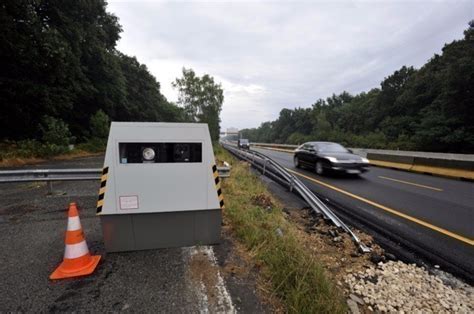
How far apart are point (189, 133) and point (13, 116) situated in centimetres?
1798

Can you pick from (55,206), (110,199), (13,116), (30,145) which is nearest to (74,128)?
(13,116)

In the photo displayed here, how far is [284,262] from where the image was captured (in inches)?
108

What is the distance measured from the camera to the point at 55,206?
504 cm

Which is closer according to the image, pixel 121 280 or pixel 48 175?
pixel 121 280

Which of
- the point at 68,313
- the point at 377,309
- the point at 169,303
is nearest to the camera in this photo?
the point at 68,313

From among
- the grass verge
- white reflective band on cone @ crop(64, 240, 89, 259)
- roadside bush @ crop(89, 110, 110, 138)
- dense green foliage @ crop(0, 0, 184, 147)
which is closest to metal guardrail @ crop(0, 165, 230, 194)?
white reflective band on cone @ crop(64, 240, 89, 259)

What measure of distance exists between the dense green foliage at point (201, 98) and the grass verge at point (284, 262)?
94.0 ft

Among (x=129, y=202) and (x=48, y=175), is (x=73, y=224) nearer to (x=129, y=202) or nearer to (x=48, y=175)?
(x=129, y=202)

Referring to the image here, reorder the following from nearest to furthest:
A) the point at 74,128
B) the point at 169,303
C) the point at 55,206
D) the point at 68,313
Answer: the point at 68,313 → the point at 169,303 → the point at 55,206 → the point at 74,128

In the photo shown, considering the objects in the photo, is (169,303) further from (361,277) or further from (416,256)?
(416,256)

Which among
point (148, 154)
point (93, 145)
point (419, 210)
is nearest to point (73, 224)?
point (148, 154)

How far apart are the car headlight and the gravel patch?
118 inches

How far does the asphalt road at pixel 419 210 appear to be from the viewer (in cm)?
361

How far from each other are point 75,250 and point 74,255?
7cm
